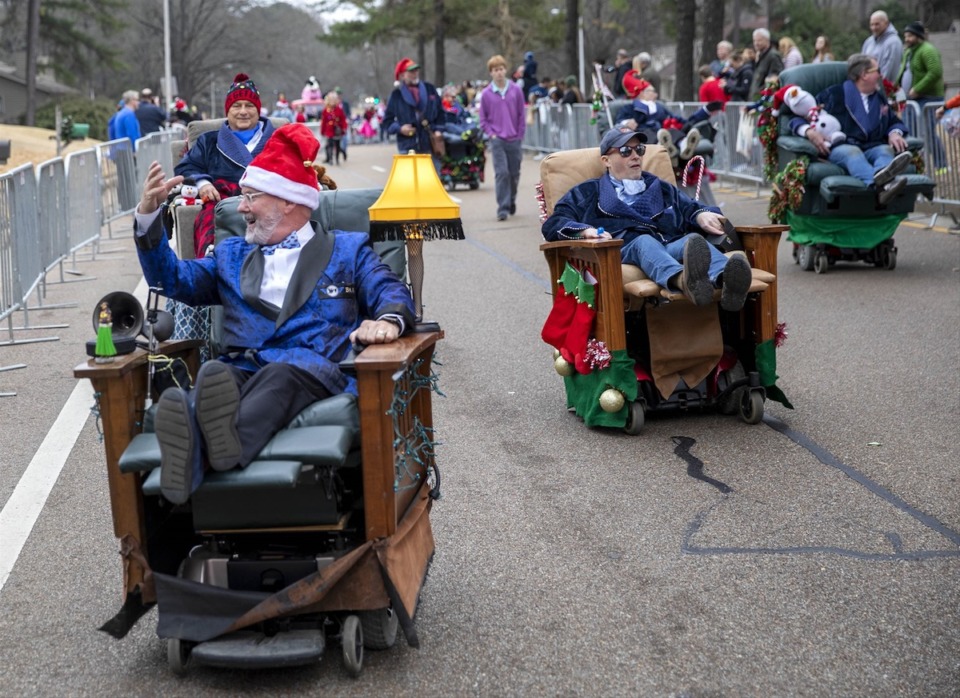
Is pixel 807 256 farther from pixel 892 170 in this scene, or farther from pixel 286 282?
pixel 286 282

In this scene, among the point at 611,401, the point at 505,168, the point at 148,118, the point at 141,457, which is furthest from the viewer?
the point at 148,118

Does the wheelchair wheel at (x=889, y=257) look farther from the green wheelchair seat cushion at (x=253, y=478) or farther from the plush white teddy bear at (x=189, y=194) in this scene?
the green wheelchair seat cushion at (x=253, y=478)

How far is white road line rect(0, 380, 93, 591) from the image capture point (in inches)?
223

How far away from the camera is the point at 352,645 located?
13.7 ft

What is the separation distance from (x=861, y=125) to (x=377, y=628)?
9.12 metres

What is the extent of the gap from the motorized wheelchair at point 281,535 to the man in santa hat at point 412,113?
1540 centimetres

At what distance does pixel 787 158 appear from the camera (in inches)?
492

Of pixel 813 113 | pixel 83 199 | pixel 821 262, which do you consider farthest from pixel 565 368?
pixel 83 199

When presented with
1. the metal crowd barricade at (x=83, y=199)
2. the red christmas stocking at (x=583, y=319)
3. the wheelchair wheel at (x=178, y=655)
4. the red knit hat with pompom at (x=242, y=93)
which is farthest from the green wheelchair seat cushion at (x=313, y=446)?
the metal crowd barricade at (x=83, y=199)

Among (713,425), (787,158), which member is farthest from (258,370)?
(787,158)

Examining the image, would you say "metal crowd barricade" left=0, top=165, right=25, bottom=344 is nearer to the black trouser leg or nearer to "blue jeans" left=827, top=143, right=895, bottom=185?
the black trouser leg

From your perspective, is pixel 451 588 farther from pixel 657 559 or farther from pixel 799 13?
pixel 799 13

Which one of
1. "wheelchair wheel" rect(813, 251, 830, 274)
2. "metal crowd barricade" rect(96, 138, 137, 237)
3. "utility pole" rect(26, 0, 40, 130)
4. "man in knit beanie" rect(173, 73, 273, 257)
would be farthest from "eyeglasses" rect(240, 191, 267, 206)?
"utility pole" rect(26, 0, 40, 130)

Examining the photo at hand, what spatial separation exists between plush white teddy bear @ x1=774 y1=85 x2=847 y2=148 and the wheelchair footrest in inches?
357
